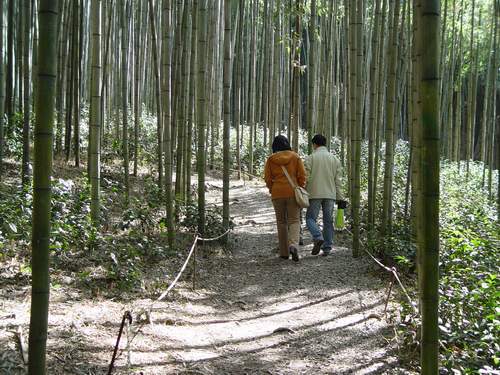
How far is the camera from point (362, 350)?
317 centimetres

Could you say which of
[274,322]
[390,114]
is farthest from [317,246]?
[274,322]

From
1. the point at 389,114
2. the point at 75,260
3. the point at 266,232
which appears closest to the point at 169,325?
the point at 75,260

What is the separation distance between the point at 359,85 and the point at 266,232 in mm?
2390

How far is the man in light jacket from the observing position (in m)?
5.54

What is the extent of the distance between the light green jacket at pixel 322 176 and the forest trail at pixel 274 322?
26.2 inches

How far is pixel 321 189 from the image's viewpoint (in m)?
5.55

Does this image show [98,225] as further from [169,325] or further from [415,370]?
[415,370]

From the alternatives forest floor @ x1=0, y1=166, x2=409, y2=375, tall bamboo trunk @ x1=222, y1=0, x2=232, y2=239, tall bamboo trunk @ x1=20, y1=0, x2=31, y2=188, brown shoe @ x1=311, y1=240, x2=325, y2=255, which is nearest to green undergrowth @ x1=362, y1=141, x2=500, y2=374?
forest floor @ x1=0, y1=166, x2=409, y2=375

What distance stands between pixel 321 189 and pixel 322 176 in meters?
0.14

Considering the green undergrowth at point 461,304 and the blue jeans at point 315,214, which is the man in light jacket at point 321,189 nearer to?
the blue jeans at point 315,214

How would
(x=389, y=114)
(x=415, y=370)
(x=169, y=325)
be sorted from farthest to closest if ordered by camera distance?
1. (x=389, y=114)
2. (x=169, y=325)
3. (x=415, y=370)

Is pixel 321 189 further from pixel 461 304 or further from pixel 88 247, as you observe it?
pixel 461 304

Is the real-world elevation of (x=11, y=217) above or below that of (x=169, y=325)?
above

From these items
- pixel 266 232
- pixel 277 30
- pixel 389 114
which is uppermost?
pixel 277 30
